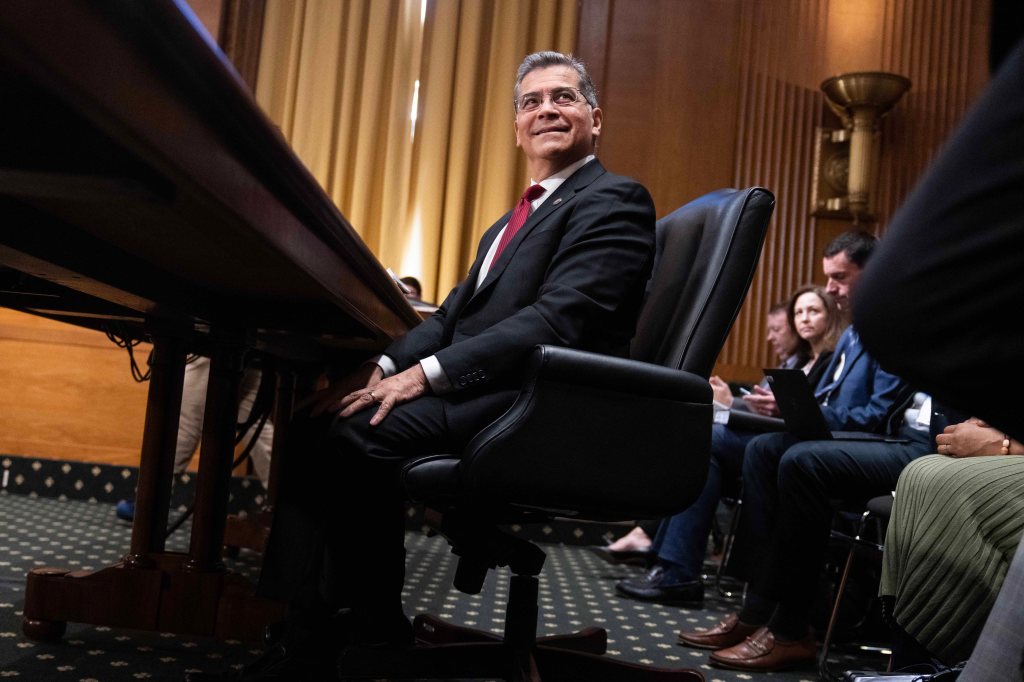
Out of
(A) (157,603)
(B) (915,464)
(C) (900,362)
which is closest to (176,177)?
(C) (900,362)

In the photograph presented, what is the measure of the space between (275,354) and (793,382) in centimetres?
155

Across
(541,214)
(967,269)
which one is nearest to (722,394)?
(541,214)

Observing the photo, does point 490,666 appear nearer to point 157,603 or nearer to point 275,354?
point 157,603

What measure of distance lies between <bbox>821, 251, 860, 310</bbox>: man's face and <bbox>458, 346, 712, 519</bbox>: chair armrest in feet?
6.03

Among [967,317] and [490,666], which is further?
[490,666]

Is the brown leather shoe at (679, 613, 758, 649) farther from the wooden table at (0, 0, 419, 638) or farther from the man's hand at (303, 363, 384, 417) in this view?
the man's hand at (303, 363, 384, 417)

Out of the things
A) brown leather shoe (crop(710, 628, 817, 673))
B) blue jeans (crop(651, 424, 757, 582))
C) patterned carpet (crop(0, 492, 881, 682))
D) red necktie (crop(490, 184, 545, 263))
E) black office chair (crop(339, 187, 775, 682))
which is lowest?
patterned carpet (crop(0, 492, 881, 682))

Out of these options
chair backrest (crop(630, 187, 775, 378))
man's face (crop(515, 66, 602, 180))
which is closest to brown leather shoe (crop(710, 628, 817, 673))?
chair backrest (crop(630, 187, 775, 378))

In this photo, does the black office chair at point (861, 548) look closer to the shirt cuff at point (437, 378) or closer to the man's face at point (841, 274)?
the man's face at point (841, 274)

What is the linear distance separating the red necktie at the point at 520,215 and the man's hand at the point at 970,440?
3.62 feet

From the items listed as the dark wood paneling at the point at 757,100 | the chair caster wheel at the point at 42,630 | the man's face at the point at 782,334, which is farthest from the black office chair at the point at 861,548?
the dark wood paneling at the point at 757,100

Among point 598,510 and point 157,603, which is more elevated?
point 598,510

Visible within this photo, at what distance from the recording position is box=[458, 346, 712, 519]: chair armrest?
1.43 metres

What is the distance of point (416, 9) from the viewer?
5527 millimetres
